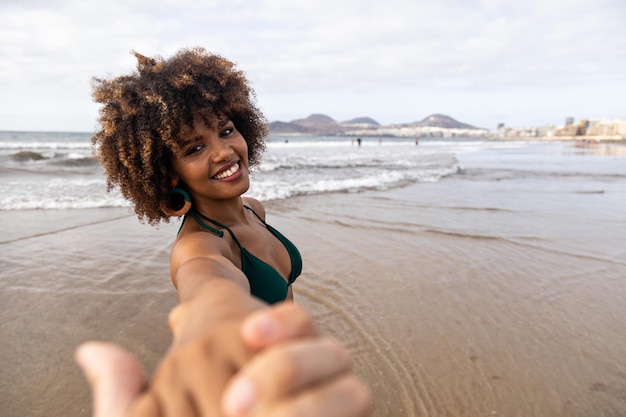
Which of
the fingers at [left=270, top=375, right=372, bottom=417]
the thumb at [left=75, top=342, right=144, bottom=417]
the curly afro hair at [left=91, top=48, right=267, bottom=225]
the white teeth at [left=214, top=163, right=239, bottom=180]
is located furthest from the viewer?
the white teeth at [left=214, top=163, right=239, bottom=180]

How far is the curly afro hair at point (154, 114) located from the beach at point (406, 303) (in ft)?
5.37

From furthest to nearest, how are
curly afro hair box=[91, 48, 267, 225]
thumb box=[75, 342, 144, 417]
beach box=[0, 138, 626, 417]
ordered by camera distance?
beach box=[0, 138, 626, 417] → curly afro hair box=[91, 48, 267, 225] → thumb box=[75, 342, 144, 417]

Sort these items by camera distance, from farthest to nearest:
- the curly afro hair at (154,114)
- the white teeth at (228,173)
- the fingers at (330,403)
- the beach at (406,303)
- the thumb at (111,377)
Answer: the beach at (406,303) < the white teeth at (228,173) < the curly afro hair at (154,114) < the thumb at (111,377) < the fingers at (330,403)

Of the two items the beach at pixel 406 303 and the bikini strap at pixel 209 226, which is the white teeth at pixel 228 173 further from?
the beach at pixel 406 303

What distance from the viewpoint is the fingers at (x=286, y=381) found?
54cm

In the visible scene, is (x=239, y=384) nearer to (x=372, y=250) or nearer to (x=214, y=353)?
(x=214, y=353)

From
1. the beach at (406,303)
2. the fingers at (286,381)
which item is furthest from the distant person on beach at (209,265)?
the beach at (406,303)

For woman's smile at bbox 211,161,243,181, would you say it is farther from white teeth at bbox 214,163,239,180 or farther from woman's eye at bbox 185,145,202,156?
woman's eye at bbox 185,145,202,156

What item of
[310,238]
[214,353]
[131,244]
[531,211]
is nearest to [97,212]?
[131,244]

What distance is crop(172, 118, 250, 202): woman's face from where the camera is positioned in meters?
1.94

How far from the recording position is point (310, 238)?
246 inches

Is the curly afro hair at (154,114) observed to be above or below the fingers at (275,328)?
above

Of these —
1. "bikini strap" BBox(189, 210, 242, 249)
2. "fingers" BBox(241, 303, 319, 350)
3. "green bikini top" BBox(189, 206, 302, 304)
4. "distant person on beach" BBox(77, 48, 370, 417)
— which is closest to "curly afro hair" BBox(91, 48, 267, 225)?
"distant person on beach" BBox(77, 48, 370, 417)

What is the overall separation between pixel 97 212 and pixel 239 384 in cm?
844
